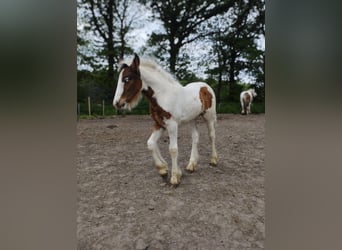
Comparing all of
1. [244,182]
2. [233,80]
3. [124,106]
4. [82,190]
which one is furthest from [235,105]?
[82,190]

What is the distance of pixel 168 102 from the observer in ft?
→ 2.46

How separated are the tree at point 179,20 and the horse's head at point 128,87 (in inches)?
4.5

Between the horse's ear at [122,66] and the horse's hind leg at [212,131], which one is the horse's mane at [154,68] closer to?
the horse's ear at [122,66]

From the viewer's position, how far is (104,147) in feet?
2.35

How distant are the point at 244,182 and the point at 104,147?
0.43m

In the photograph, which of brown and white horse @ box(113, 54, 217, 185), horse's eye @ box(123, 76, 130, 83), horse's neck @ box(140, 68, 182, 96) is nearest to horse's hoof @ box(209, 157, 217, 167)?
brown and white horse @ box(113, 54, 217, 185)

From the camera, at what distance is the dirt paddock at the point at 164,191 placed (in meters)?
0.63

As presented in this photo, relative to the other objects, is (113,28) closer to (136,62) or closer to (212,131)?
(136,62)

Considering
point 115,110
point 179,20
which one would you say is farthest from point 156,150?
point 179,20

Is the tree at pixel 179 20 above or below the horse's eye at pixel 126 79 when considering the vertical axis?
above

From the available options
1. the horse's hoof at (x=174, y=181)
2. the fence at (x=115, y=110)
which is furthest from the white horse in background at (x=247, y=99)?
the horse's hoof at (x=174, y=181)

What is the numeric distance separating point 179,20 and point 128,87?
0.28 meters

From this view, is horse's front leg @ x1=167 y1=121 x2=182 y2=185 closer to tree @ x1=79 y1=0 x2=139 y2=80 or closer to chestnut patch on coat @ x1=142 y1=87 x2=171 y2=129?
chestnut patch on coat @ x1=142 y1=87 x2=171 y2=129

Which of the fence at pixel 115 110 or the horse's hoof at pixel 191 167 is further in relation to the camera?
the horse's hoof at pixel 191 167
